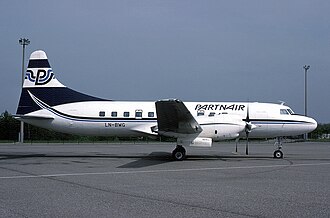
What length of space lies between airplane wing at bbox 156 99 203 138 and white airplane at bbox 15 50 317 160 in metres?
1.02

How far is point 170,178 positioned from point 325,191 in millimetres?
4766

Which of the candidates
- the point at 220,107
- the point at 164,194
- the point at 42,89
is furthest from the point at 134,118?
the point at 164,194

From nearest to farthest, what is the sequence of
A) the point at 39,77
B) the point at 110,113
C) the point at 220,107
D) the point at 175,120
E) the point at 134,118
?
the point at 175,120 < the point at 134,118 < the point at 110,113 < the point at 220,107 < the point at 39,77

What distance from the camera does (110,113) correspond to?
2114 centimetres

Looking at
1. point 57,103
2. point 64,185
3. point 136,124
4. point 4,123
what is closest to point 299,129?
point 136,124

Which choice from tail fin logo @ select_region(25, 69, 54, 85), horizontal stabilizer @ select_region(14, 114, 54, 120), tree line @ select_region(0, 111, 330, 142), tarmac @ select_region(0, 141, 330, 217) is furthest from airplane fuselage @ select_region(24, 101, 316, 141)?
tree line @ select_region(0, 111, 330, 142)

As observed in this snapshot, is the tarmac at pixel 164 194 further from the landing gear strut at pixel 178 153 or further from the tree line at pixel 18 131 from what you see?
the tree line at pixel 18 131

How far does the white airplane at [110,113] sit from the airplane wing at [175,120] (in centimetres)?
102

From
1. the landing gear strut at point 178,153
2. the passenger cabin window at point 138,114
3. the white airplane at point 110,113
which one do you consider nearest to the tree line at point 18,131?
the white airplane at point 110,113

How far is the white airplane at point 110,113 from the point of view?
21000 mm

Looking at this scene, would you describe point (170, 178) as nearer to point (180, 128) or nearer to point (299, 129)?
point (180, 128)

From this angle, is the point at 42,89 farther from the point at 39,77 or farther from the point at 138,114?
the point at 138,114

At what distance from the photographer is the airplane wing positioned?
679 inches

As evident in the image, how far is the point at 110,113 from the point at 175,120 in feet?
14.5
